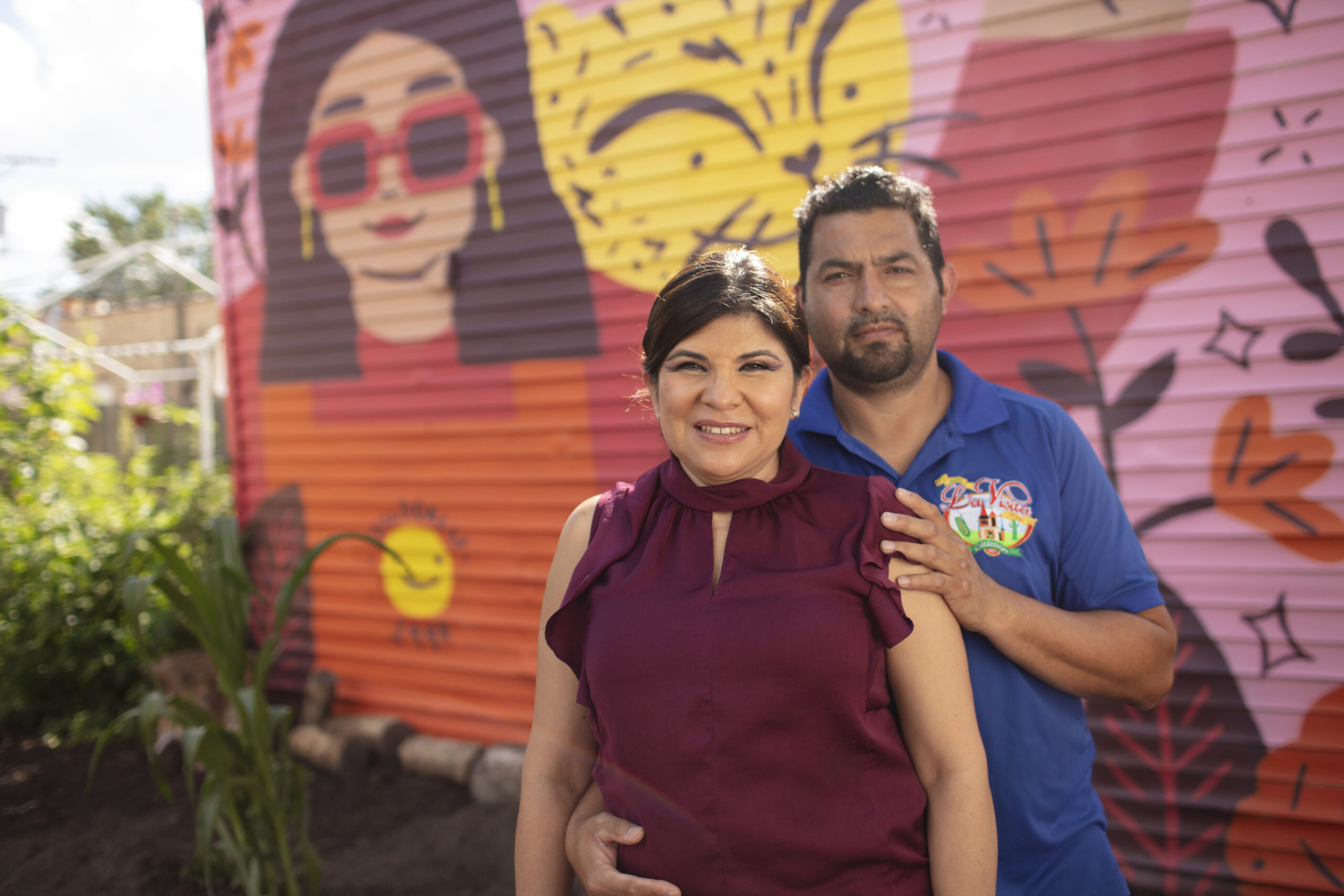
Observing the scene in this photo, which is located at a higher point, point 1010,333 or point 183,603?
point 1010,333

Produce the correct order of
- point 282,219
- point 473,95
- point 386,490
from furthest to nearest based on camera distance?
point 282,219 → point 386,490 → point 473,95

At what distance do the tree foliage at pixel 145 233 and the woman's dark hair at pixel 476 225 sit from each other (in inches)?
1388

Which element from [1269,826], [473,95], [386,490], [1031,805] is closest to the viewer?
[1031,805]

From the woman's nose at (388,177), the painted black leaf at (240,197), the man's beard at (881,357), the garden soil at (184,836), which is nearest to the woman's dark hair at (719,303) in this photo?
the man's beard at (881,357)

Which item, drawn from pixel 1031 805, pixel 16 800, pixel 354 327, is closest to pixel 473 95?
pixel 354 327

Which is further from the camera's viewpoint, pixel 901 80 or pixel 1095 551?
pixel 901 80

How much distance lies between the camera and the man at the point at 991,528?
1.42 meters

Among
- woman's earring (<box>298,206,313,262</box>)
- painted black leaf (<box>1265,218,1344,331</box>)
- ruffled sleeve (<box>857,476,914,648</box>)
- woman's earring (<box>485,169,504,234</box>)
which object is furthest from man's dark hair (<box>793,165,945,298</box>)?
woman's earring (<box>298,206,313,262</box>)

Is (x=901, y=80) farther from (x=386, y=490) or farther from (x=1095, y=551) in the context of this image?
(x=386, y=490)

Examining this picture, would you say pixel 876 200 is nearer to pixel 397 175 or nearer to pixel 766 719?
pixel 766 719

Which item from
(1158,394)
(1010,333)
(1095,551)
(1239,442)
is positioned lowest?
(1095,551)

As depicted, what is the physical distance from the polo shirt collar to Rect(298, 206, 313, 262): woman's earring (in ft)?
13.7

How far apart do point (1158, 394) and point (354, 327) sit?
418 centimetres

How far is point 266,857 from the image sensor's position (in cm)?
289
